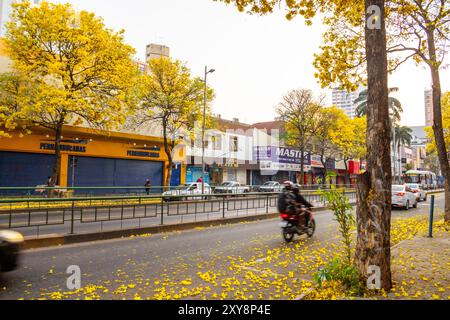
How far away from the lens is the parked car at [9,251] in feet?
17.1

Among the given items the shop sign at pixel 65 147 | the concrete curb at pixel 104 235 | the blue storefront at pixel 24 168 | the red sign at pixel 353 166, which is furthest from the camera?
the red sign at pixel 353 166

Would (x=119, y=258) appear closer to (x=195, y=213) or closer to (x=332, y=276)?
(x=332, y=276)

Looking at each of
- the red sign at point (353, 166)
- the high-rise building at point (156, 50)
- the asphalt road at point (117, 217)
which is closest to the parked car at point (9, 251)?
the asphalt road at point (117, 217)

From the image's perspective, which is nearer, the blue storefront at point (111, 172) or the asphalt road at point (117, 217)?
the asphalt road at point (117, 217)

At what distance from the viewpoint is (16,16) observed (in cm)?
1984

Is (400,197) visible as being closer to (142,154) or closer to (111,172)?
(142,154)

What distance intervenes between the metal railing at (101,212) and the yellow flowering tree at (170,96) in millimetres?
14597

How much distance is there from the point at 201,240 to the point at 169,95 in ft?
64.4

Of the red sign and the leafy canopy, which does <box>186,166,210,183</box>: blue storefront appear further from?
the red sign

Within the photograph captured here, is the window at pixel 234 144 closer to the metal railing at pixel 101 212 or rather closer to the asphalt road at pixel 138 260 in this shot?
the metal railing at pixel 101 212

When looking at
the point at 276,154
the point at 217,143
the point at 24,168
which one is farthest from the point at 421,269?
the point at 276,154

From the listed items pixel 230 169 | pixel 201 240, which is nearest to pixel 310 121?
pixel 230 169

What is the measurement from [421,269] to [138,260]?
5.92m

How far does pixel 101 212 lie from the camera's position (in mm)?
10680
